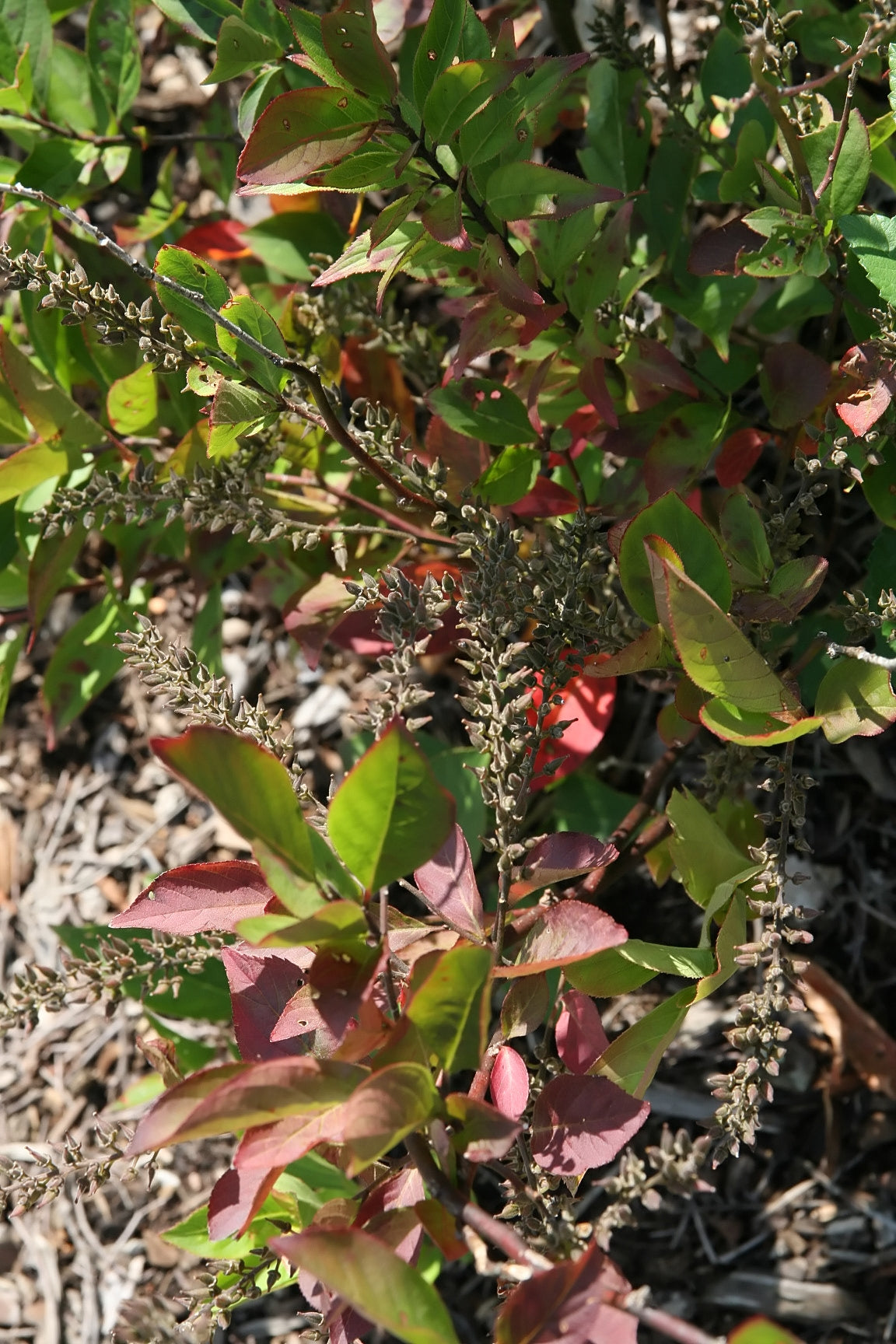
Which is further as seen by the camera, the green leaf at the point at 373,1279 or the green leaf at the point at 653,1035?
the green leaf at the point at 653,1035

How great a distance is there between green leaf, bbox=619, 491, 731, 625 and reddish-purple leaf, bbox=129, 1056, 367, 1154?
587mm

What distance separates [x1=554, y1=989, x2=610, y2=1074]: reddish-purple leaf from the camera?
129cm

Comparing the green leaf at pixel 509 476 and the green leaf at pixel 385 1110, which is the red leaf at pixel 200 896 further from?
the green leaf at pixel 509 476

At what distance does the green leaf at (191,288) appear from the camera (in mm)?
1197

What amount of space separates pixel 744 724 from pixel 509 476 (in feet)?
1.83

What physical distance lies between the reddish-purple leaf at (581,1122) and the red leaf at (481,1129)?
142 millimetres

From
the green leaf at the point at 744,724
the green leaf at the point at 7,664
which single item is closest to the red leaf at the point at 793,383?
the green leaf at the point at 744,724

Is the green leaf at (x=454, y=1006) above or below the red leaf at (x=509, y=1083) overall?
above

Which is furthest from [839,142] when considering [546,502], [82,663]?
[82,663]

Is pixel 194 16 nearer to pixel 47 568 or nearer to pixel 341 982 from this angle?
pixel 47 568

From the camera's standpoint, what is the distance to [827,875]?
6.44ft

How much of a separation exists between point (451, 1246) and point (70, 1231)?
1.50m

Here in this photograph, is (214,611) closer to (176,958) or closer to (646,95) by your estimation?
(176,958)

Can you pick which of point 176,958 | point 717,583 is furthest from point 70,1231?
point 717,583
